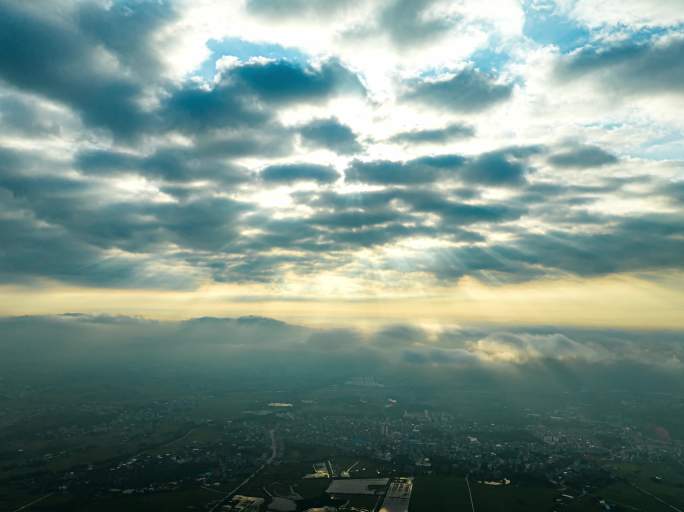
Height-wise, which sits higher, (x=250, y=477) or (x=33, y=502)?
(x=33, y=502)

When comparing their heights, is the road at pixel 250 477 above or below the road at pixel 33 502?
below

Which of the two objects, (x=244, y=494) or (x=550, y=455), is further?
(x=550, y=455)

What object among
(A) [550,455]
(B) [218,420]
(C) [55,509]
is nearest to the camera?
(C) [55,509]

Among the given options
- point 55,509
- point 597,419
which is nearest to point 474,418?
point 597,419

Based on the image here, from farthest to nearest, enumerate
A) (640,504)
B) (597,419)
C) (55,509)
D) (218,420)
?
1. (597,419)
2. (218,420)
3. (640,504)
4. (55,509)

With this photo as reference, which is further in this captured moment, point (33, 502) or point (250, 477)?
point (250, 477)

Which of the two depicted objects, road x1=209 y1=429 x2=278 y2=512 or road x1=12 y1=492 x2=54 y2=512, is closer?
road x1=12 y1=492 x2=54 y2=512

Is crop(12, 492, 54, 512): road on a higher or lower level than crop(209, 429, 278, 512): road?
higher

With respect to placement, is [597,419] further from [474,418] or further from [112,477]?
[112,477]

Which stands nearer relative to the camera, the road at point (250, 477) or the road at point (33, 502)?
the road at point (33, 502)

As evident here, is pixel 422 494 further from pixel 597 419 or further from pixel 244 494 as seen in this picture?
pixel 597 419
